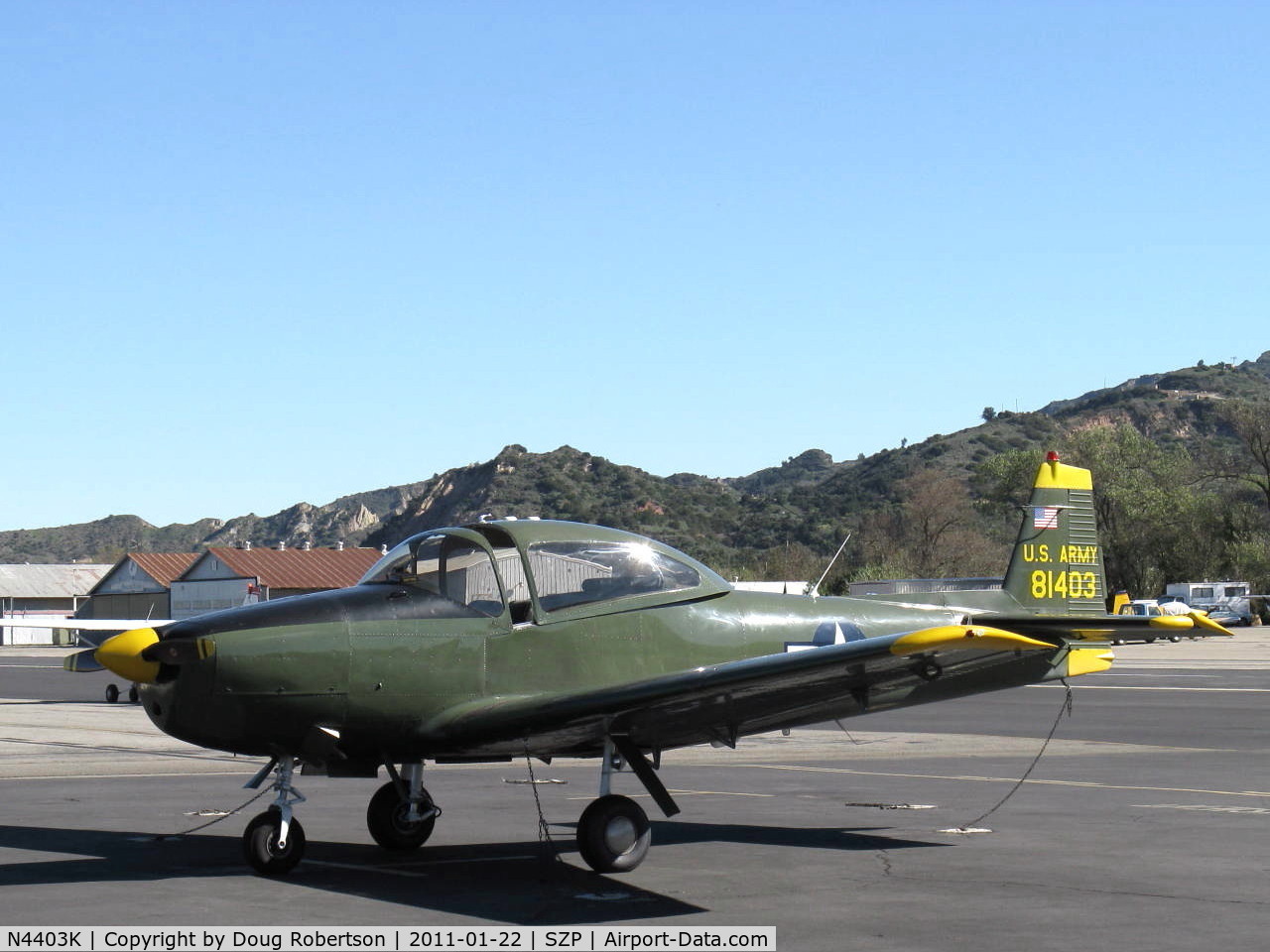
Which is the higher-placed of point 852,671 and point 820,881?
point 852,671

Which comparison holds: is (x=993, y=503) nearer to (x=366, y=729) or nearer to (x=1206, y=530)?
(x=1206, y=530)

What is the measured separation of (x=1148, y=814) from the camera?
12.3 m

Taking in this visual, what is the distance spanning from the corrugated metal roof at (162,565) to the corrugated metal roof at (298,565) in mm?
7018

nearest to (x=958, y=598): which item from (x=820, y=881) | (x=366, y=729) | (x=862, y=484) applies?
(x=820, y=881)

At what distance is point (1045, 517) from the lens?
13.8m

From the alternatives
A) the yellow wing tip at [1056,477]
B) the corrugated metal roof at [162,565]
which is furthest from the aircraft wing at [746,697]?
the corrugated metal roof at [162,565]

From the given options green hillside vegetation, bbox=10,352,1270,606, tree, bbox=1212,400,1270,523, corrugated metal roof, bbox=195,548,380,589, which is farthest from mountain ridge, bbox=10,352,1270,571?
corrugated metal roof, bbox=195,548,380,589

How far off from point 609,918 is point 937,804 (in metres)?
6.06

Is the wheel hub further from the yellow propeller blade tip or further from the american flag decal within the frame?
the american flag decal

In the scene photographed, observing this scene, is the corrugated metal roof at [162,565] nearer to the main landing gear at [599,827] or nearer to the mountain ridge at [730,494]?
the mountain ridge at [730,494]

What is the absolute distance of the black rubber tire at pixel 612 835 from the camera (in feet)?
29.3

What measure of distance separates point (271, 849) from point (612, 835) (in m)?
2.13

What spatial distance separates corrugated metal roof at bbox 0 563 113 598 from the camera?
103 m

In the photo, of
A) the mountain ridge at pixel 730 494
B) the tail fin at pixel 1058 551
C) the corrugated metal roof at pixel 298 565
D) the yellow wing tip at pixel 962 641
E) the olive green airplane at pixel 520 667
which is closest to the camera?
the yellow wing tip at pixel 962 641
